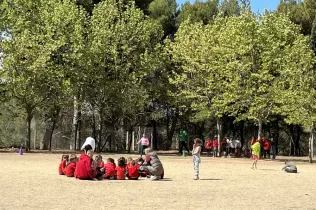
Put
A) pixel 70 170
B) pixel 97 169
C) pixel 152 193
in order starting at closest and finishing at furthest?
pixel 152 193
pixel 97 169
pixel 70 170

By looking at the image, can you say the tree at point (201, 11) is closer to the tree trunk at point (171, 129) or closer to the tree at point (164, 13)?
the tree at point (164, 13)

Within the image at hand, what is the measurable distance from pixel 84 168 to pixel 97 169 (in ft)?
2.75

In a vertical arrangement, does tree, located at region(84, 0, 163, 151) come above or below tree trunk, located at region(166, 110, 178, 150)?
above

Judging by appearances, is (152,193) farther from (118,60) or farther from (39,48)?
(118,60)

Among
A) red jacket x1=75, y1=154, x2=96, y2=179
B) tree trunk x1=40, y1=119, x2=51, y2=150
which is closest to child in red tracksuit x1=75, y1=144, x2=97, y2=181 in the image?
red jacket x1=75, y1=154, x2=96, y2=179

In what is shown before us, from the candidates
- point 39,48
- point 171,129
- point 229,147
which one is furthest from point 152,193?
point 171,129

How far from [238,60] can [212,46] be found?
126 inches

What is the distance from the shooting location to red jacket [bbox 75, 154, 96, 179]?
60.0 feet

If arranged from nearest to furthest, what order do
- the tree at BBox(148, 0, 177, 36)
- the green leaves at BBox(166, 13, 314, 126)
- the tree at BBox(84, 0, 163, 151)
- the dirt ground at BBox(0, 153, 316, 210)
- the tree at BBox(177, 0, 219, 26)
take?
the dirt ground at BBox(0, 153, 316, 210), the green leaves at BBox(166, 13, 314, 126), the tree at BBox(84, 0, 163, 151), the tree at BBox(148, 0, 177, 36), the tree at BBox(177, 0, 219, 26)

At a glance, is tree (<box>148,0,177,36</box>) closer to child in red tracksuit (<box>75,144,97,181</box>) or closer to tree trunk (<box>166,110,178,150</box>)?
tree trunk (<box>166,110,178,150</box>)

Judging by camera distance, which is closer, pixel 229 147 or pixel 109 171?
pixel 109 171

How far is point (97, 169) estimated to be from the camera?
19141 millimetres

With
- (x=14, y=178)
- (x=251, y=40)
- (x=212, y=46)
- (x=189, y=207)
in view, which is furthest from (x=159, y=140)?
(x=189, y=207)

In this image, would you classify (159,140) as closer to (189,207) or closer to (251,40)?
(251,40)
